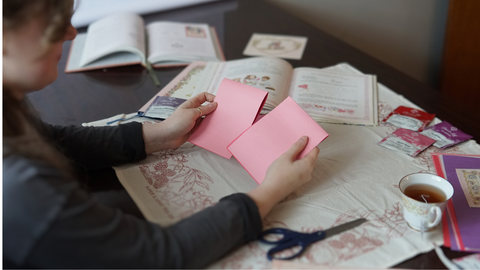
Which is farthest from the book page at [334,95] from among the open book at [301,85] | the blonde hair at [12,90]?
the blonde hair at [12,90]

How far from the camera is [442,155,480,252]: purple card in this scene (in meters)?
0.66

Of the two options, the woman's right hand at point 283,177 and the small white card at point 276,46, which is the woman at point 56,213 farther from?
the small white card at point 276,46

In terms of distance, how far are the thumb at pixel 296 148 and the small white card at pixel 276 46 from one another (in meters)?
0.68

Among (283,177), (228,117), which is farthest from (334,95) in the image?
(283,177)

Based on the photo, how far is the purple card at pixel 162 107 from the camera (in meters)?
1.05

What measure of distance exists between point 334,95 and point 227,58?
1.44ft

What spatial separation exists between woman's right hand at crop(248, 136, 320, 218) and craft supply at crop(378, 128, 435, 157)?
0.25m

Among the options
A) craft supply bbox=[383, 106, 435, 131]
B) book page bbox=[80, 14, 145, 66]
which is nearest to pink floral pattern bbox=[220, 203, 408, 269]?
craft supply bbox=[383, 106, 435, 131]

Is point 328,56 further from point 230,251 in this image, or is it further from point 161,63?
point 230,251

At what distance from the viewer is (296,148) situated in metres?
0.77

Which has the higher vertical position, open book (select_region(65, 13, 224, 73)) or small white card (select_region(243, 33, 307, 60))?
open book (select_region(65, 13, 224, 73))

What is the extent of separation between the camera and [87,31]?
5.35 ft

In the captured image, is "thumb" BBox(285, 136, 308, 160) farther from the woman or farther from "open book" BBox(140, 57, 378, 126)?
"open book" BBox(140, 57, 378, 126)

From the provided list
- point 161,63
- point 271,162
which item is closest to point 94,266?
point 271,162
